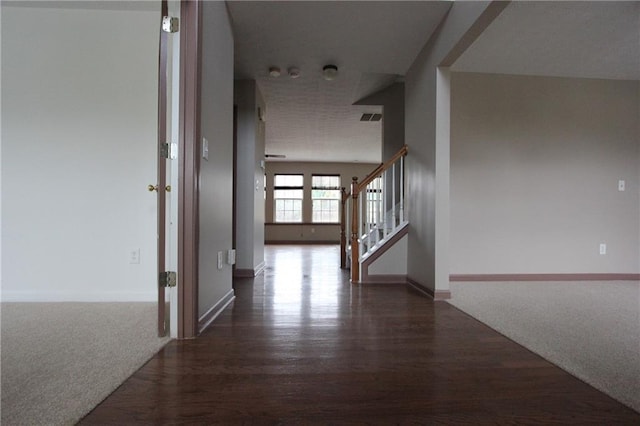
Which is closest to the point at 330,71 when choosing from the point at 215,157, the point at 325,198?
the point at 215,157

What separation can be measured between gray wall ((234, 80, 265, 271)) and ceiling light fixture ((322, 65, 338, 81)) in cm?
92

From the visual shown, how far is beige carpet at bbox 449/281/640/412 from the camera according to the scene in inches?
54.7

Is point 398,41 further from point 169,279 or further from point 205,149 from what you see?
point 169,279

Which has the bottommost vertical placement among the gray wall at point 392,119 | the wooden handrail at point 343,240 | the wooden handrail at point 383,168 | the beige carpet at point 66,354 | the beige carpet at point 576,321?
the beige carpet at point 576,321

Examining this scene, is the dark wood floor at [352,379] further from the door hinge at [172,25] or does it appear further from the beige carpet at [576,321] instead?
the door hinge at [172,25]

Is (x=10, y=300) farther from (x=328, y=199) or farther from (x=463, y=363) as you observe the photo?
(x=328, y=199)

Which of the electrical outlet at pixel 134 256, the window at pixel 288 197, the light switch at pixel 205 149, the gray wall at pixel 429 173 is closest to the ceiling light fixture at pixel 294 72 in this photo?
the gray wall at pixel 429 173

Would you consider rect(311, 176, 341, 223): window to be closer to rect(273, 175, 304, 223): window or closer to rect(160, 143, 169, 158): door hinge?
rect(273, 175, 304, 223): window

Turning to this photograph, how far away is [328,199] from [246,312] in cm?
777

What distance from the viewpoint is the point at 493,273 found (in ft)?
11.3

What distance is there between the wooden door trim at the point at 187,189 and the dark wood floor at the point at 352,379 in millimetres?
162

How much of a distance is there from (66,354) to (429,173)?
110 inches

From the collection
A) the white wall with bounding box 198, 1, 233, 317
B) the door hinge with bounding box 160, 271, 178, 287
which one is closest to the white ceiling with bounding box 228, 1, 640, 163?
the white wall with bounding box 198, 1, 233, 317

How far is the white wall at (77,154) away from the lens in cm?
250
